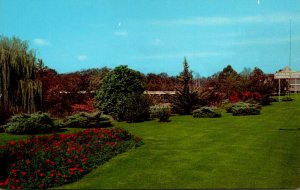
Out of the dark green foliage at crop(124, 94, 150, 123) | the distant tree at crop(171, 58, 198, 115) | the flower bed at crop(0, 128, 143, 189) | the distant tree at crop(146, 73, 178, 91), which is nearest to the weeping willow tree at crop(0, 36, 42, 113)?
the dark green foliage at crop(124, 94, 150, 123)

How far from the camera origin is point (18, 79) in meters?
18.9

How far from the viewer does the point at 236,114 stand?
2178cm

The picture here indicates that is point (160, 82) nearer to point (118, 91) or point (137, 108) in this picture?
point (118, 91)

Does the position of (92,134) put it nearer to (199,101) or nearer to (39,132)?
(39,132)

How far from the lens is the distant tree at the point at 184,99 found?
906 inches

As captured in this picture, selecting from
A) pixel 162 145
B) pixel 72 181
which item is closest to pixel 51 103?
pixel 162 145

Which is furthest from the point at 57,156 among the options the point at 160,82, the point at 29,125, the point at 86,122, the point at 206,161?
the point at 160,82

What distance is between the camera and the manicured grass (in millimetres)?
8573

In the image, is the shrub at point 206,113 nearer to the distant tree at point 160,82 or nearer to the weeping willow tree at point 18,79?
the weeping willow tree at point 18,79

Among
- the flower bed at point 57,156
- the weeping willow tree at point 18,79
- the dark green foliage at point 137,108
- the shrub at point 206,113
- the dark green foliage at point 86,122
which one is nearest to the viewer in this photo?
the flower bed at point 57,156

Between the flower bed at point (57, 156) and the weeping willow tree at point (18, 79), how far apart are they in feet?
20.8

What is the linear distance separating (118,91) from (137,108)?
77.7 inches

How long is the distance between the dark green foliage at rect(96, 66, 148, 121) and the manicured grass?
3968 mm

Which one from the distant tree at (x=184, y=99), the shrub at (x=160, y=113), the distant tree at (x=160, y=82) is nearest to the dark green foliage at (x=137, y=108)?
the shrub at (x=160, y=113)
